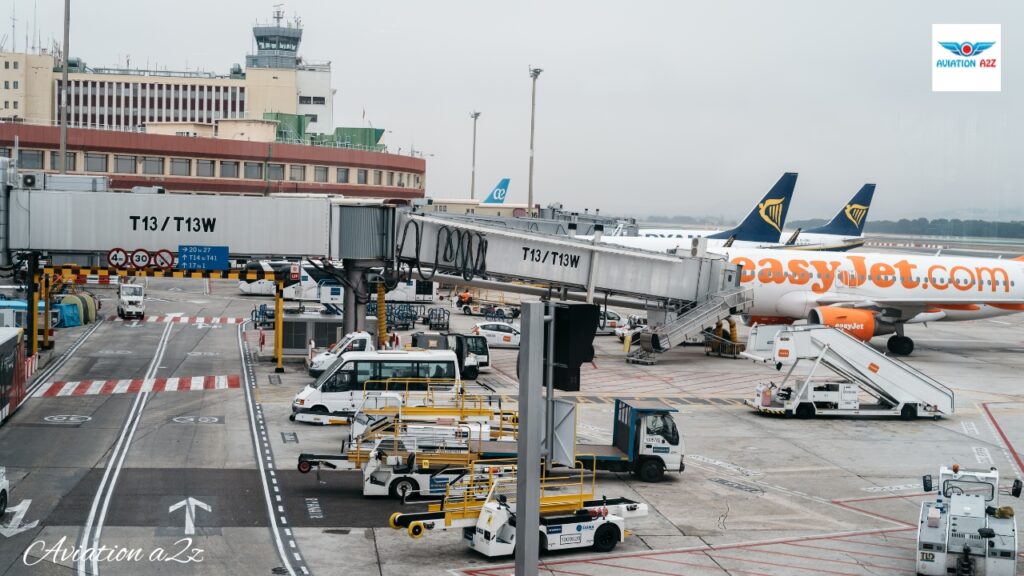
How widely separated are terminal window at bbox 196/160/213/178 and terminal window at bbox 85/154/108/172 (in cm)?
841

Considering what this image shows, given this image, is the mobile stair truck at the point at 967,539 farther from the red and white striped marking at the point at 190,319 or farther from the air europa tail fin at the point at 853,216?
the air europa tail fin at the point at 853,216

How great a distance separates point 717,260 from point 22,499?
127 feet

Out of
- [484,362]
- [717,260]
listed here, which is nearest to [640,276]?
[717,260]

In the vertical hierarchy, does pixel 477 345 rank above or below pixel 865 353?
below

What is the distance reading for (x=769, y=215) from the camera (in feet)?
302

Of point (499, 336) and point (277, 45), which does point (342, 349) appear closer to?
point (499, 336)

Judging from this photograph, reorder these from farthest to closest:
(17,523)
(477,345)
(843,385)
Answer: (477,345)
(843,385)
(17,523)

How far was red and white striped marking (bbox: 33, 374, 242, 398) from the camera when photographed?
4612cm

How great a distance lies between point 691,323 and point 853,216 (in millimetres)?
78161

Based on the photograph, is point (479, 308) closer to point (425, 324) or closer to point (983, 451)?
point (425, 324)

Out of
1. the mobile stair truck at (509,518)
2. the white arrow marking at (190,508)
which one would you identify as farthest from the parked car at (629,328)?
the white arrow marking at (190,508)

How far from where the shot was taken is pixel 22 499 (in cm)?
2827

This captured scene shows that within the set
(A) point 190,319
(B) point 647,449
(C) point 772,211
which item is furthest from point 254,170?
(B) point 647,449

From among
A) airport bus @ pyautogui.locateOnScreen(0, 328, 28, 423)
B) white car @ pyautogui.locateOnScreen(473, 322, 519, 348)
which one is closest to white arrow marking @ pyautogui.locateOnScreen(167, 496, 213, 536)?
airport bus @ pyautogui.locateOnScreen(0, 328, 28, 423)
